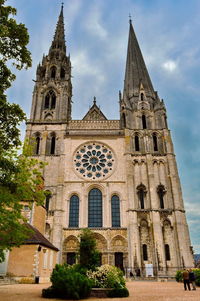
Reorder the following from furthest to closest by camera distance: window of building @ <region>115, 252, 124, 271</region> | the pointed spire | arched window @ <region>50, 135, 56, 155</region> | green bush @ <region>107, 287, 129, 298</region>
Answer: the pointed spire
arched window @ <region>50, 135, 56, 155</region>
window of building @ <region>115, 252, 124, 271</region>
green bush @ <region>107, 287, 129, 298</region>

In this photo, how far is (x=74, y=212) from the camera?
27.5 m

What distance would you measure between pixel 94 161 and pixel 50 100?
466 inches

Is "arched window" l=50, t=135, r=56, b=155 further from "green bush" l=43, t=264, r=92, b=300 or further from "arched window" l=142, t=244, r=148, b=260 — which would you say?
"green bush" l=43, t=264, r=92, b=300

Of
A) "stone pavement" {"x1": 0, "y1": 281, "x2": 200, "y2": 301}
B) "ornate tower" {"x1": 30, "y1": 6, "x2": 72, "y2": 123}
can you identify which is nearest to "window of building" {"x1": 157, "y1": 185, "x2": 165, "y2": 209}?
"ornate tower" {"x1": 30, "y1": 6, "x2": 72, "y2": 123}

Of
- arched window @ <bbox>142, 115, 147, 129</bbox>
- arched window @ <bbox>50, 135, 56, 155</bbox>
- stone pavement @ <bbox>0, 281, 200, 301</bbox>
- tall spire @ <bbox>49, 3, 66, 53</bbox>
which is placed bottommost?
stone pavement @ <bbox>0, 281, 200, 301</bbox>

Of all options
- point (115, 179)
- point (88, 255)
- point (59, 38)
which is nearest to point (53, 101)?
point (115, 179)

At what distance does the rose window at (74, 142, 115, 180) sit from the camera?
2991cm

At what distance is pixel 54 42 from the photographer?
43469mm

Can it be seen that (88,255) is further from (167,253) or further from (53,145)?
→ (53,145)

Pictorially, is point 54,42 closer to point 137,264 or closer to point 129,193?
point 129,193

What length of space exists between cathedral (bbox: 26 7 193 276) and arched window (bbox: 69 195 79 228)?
0.37 ft

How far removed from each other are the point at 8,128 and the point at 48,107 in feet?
89.1

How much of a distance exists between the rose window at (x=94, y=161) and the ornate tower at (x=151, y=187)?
2.65m

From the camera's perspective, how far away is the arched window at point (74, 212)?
26.9 meters
